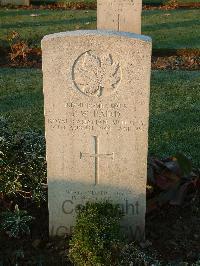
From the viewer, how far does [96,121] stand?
4.24 meters

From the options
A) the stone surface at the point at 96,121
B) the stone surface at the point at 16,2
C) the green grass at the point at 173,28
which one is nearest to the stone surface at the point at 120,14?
the green grass at the point at 173,28

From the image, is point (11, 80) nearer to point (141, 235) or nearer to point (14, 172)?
point (14, 172)

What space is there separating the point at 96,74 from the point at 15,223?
5.07ft

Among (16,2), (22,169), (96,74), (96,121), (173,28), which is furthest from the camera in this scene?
(16,2)

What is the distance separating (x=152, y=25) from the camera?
580 inches

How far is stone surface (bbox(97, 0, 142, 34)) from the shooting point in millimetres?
9805

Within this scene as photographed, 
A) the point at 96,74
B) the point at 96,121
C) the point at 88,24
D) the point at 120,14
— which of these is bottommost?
the point at 96,121

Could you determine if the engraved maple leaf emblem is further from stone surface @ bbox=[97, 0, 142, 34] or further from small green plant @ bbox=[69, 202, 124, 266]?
stone surface @ bbox=[97, 0, 142, 34]

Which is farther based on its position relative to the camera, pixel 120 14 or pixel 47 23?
pixel 47 23

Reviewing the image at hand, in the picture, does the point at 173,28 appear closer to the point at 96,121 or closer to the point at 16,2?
the point at 16,2

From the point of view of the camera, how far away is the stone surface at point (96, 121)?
13.1ft

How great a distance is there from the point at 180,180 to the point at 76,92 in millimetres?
1540

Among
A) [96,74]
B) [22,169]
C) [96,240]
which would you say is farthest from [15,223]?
[96,74]

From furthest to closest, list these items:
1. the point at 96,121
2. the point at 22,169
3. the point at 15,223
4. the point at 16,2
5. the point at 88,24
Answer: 1. the point at 16,2
2. the point at 88,24
3. the point at 22,169
4. the point at 15,223
5. the point at 96,121
